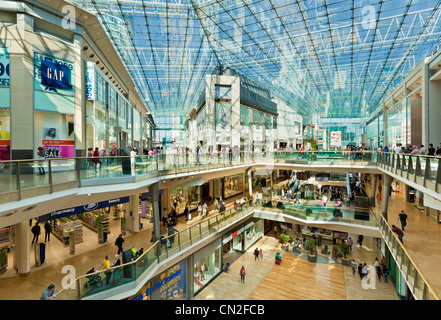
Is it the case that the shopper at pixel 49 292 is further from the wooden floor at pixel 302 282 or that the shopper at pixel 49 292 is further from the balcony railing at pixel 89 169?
the wooden floor at pixel 302 282

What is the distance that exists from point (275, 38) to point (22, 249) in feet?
79.5

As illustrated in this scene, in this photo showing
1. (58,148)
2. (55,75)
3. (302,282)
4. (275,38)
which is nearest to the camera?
(55,75)

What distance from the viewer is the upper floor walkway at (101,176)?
5931mm

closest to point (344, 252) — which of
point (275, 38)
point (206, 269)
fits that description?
point (206, 269)

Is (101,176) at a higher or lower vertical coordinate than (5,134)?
lower

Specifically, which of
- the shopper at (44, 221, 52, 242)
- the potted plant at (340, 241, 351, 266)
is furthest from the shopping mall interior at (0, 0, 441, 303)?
the potted plant at (340, 241, 351, 266)

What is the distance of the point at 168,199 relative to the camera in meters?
19.7

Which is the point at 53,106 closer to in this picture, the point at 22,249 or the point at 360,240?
the point at 22,249

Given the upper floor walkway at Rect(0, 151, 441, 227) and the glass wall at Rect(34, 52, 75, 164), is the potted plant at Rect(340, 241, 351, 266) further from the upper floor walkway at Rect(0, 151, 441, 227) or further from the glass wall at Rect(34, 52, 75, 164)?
the glass wall at Rect(34, 52, 75, 164)

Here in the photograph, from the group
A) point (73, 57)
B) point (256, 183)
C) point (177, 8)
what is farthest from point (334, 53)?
point (73, 57)

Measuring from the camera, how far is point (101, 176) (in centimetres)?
884

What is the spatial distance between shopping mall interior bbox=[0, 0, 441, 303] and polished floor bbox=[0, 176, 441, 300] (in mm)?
122
